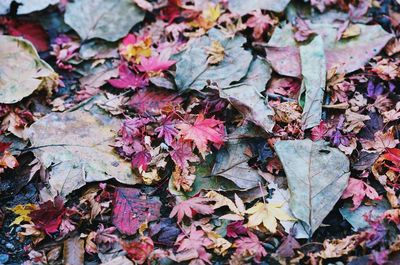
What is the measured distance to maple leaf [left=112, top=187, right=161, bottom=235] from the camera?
2.33 m

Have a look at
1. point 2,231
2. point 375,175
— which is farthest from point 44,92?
point 375,175

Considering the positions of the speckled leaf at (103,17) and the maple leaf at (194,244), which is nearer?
the maple leaf at (194,244)

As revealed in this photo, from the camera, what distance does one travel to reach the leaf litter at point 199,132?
2.28 metres

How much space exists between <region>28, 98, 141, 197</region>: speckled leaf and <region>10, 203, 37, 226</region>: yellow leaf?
0.13 metres

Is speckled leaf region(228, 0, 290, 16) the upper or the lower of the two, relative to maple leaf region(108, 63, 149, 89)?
upper

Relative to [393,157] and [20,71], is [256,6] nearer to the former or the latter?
[393,157]

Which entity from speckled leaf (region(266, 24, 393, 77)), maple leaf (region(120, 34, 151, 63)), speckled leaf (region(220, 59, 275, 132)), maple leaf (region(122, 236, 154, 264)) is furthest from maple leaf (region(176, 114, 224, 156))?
maple leaf (region(120, 34, 151, 63))

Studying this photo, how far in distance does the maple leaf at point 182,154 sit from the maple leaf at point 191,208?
0.62ft

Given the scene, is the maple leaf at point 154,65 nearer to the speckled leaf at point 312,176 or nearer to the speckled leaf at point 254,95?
the speckled leaf at point 254,95

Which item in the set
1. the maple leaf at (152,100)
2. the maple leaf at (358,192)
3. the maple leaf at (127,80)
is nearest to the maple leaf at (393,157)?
the maple leaf at (358,192)

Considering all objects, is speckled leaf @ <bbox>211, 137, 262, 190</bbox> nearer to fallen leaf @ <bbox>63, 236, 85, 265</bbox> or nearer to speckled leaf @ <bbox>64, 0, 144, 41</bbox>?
fallen leaf @ <bbox>63, 236, 85, 265</bbox>

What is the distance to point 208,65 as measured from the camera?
290 cm

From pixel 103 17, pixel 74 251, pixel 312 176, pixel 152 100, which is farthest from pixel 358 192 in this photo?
pixel 103 17

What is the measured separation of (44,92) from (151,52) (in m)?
0.71
